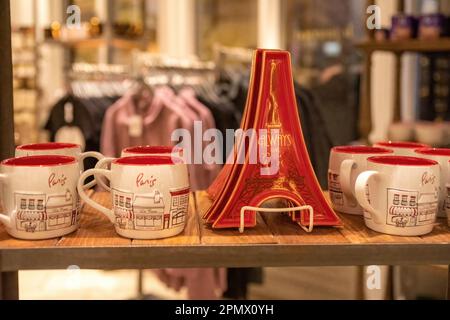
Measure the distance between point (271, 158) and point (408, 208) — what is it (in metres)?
0.19

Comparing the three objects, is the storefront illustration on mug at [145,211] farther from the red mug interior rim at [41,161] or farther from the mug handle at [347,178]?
the mug handle at [347,178]

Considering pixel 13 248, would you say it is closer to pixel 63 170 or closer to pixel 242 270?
pixel 63 170

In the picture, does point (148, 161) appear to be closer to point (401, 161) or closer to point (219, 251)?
point (219, 251)

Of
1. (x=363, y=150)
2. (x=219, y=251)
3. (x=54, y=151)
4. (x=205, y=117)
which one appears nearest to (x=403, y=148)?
(x=363, y=150)

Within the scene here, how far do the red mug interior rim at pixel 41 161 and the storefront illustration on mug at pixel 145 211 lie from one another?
9 centimetres

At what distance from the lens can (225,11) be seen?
4246mm

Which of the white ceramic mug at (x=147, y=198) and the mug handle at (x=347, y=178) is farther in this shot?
the mug handle at (x=347, y=178)

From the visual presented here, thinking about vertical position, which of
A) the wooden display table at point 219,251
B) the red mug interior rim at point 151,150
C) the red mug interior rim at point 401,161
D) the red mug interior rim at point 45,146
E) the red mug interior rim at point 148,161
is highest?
the red mug interior rim at point 45,146

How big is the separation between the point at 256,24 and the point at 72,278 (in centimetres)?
205

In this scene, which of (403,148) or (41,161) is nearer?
(41,161)

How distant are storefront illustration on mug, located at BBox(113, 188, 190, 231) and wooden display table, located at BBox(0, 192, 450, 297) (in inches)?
0.8

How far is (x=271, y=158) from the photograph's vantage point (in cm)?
82

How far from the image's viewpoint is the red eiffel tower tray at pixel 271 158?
81cm


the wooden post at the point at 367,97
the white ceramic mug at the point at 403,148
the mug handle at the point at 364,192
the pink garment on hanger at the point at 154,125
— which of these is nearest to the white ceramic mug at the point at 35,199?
the mug handle at the point at 364,192
